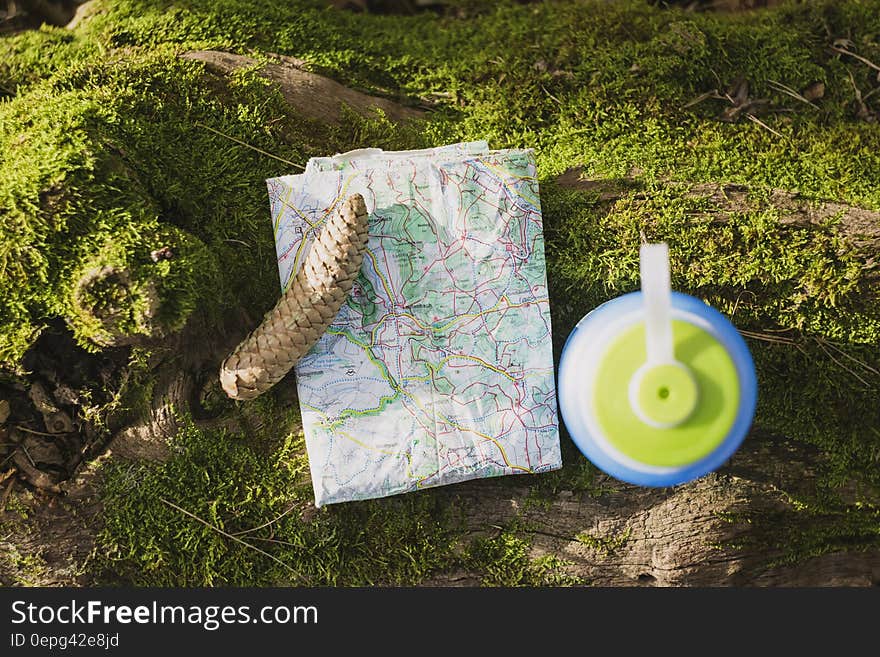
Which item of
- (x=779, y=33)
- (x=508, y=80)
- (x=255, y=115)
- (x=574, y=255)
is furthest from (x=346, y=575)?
(x=779, y=33)

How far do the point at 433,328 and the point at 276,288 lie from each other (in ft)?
1.50

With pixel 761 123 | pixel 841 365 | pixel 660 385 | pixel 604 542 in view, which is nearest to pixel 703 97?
pixel 761 123

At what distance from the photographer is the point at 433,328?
6.82ft

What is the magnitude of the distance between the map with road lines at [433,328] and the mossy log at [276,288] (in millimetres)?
92

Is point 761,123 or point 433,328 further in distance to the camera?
point 761,123

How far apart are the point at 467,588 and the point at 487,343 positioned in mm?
713

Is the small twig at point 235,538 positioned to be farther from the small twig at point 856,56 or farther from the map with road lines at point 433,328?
the small twig at point 856,56

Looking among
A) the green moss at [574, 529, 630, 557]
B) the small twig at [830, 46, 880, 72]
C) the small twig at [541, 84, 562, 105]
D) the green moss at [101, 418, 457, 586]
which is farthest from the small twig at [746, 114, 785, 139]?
the green moss at [101, 418, 457, 586]

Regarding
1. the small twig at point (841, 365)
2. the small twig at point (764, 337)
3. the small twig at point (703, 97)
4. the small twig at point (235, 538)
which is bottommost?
the small twig at point (235, 538)

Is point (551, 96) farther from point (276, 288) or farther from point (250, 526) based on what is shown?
point (250, 526)

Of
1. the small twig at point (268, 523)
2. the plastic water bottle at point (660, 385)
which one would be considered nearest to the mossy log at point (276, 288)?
the small twig at point (268, 523)

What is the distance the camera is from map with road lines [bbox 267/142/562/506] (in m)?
2.06

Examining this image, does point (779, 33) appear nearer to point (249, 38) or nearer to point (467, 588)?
point (249, 38)

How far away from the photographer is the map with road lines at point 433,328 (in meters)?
2.06
